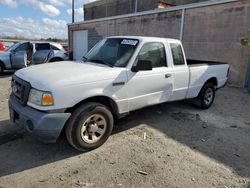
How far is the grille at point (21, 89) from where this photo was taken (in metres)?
3.41

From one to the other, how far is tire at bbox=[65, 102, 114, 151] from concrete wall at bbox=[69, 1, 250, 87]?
7.53 m

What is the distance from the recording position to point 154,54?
4570 millimetres

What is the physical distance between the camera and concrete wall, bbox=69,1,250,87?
915 centimetres

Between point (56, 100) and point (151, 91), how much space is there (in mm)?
1933

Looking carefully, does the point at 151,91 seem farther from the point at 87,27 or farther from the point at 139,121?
the point at 87,27

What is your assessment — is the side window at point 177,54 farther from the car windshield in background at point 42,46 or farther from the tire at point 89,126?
the car windshield in background at point 42,46

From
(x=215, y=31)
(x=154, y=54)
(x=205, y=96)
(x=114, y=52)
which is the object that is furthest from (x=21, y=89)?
(x=215, y=31)

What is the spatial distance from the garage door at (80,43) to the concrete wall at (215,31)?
7668 millimetres

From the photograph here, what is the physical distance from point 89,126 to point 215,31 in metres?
8.44

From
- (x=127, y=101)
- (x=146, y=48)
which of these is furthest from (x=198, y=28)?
(x=127, y=101)

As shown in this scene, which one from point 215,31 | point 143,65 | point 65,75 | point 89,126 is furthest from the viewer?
point 215,31

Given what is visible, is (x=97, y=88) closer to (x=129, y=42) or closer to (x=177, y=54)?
(x=129, y=42)

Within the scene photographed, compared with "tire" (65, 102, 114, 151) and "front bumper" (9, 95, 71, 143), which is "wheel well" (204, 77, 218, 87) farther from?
"front bumper" (9, 95, 71, 143)

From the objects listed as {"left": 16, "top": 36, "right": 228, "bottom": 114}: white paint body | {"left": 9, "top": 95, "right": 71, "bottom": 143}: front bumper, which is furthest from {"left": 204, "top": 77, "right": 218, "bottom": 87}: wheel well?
{"left": 9, "top": 95, "right": 71, "bottom": 143}: front bumper
